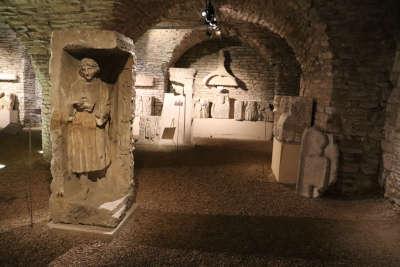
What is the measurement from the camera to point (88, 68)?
3143 mm

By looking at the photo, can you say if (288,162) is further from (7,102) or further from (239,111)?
(7,102)

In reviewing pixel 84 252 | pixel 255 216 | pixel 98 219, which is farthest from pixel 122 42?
pixel 255 216

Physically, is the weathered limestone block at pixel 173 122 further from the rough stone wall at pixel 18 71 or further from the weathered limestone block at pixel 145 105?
the rough stone wall at pixel 18 71

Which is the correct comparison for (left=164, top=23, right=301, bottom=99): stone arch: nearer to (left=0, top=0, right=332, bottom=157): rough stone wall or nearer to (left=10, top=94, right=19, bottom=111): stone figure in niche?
(left=0, top=0, right=332, bottom=157): rough stone wall

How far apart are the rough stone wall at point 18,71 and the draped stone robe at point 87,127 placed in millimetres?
9726

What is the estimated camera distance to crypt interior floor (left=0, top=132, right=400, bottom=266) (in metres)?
2.89

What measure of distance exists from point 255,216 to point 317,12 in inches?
133

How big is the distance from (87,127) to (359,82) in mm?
4165

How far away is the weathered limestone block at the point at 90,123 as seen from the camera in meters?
3.17

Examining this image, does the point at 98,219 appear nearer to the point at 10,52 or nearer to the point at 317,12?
the point at 317,12

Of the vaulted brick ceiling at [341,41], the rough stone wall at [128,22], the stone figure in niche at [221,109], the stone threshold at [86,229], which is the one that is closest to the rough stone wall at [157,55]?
the stone figure in niche at [221,109]

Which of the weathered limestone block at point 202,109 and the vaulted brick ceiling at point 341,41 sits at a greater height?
the vaulted brick ceiling at point 341,41

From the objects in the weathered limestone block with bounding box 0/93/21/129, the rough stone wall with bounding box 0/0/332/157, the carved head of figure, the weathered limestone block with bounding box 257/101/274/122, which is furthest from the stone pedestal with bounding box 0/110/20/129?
the carved head of figure

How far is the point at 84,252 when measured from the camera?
2926 mm
